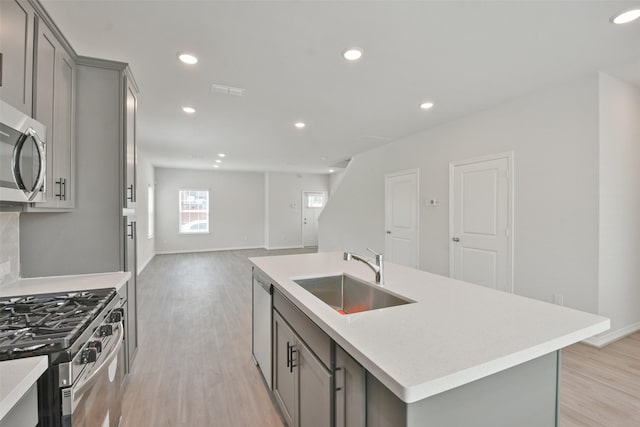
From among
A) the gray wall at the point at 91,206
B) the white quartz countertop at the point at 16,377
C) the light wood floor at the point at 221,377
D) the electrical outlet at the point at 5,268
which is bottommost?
the light wood floor at the point at 221,377

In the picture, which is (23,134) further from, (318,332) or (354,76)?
(354,76)

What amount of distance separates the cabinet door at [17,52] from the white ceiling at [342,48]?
16.2 inches

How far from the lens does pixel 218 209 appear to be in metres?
9.58

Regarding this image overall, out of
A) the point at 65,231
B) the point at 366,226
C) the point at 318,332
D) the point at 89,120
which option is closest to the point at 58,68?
A: the point at 89,120

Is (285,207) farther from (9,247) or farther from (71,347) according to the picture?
(71,347)

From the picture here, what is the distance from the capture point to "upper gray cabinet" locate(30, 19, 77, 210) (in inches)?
65.4

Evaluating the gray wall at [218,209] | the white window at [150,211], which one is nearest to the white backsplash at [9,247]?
the white window at [150,211]

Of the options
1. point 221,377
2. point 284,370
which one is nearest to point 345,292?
point 284,370

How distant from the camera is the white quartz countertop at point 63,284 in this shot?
173cm

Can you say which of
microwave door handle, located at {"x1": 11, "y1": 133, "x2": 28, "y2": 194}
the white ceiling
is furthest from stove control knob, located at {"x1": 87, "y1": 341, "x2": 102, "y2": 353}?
the white ceiling

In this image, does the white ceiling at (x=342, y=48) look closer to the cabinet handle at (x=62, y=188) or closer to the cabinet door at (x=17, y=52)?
the cabinet door at (x=17, y=52)

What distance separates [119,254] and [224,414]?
1355 millimetres

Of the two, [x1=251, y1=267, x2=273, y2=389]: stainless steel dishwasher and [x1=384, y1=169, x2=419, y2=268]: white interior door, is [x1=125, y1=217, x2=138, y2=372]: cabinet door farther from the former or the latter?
[x1=384, y1=169, x2=419, y2=268]: white interior door

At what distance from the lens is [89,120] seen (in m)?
2.13
